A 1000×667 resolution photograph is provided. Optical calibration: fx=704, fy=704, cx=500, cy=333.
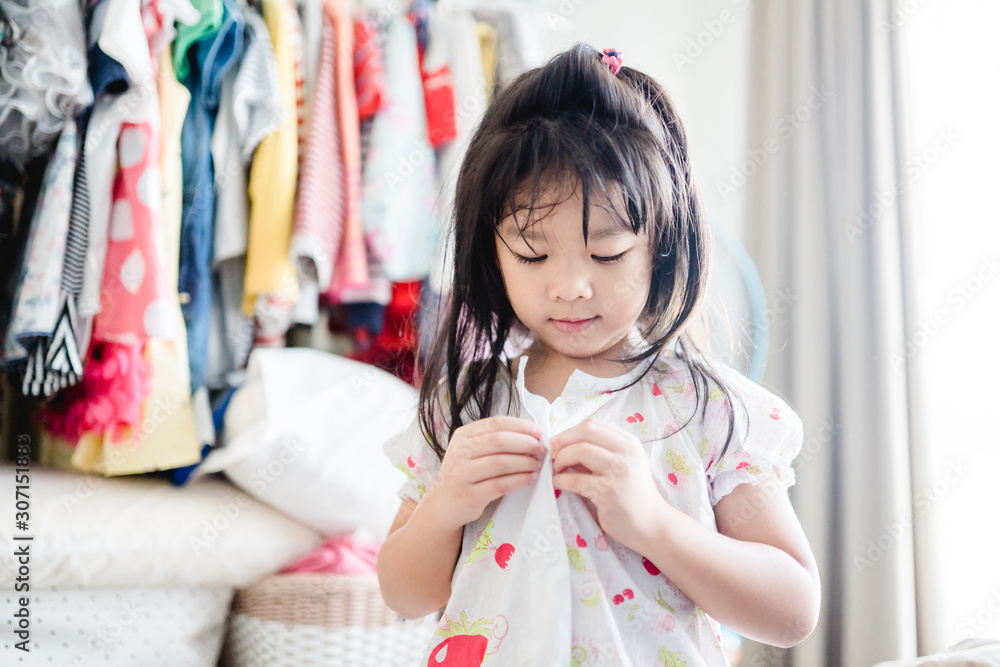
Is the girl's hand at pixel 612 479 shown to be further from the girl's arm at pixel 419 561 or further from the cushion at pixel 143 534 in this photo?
the cushion at pixel 143 534

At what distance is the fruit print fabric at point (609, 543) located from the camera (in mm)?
549

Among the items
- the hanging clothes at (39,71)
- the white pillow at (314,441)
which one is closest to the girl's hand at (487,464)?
the white pillow at (314,441)

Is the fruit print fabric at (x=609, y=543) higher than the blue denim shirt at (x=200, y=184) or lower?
lower

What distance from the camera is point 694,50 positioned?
1952 millimetres

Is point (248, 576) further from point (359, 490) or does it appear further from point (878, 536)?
point (878, 536)

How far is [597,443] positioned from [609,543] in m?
0.10

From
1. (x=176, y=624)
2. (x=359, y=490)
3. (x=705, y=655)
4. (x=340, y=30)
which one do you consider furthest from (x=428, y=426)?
(x=340, y=30)

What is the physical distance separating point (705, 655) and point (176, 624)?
0.89 metres

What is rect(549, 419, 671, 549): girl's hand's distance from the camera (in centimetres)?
54

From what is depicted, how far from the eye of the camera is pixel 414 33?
61.2 inches

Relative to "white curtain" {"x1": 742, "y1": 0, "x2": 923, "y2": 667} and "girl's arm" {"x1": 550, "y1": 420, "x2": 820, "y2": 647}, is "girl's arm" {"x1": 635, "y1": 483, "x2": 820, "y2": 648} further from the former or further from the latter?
"white curtain" {"x1": 742, "y1": 0, "x2": 923, "y2": 667}

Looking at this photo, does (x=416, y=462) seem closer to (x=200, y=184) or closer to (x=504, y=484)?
(x=504, y=484)

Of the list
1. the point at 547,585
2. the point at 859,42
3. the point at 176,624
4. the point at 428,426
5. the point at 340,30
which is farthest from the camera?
the point at 340,30

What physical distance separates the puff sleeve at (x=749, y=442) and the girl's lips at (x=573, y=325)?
0.13 meters
